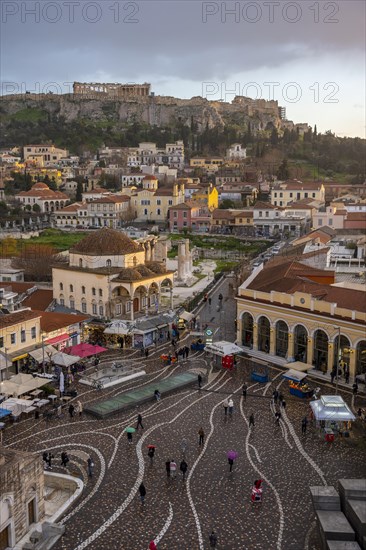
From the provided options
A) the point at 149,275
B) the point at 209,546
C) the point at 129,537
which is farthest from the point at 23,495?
the point at 149,275

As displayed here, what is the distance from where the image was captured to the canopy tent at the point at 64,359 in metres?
30.7

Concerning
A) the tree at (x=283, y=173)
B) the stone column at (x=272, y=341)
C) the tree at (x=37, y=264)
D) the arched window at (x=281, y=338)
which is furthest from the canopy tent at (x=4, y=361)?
the tree at (x=283, y=173)

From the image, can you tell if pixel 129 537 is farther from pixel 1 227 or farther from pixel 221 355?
pixel 1 227

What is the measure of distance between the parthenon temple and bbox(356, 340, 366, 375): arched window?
Answer: 172502mm

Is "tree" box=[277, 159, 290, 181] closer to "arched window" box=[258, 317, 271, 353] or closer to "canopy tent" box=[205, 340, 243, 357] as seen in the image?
"arched window" box=[258, 317, 271, 353]

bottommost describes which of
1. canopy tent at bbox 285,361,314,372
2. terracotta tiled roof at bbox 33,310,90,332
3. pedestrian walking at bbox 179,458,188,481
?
pedestrian walking at bbox 179,458,188,481

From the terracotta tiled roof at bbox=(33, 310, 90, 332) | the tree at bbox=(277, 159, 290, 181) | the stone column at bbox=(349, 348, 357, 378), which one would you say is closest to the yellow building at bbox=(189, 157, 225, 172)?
the tree at bbox=(277, 159, 290, 181)

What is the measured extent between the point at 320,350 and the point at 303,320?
1745 mm

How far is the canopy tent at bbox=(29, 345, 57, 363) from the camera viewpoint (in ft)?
103

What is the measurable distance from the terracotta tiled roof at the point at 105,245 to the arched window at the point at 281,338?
45.2ft

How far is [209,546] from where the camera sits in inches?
664

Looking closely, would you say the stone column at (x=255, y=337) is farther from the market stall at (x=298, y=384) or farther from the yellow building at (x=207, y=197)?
the yellow building at (x=207, y=197)

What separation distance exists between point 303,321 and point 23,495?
18.7 metres

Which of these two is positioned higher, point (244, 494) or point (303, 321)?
point (303, 321)
